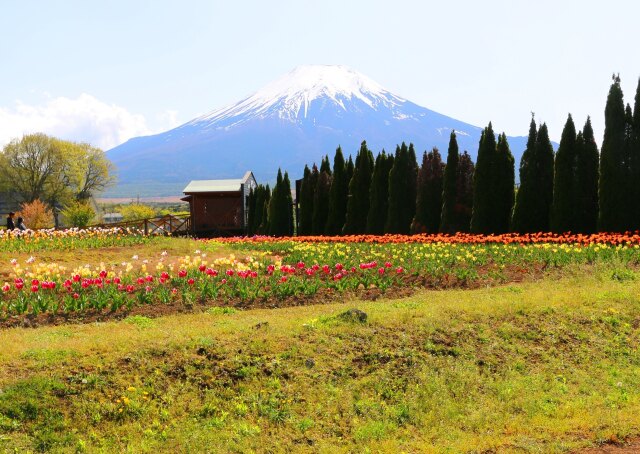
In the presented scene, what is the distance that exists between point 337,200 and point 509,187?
11710 millimetres

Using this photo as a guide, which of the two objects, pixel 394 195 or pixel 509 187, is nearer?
pixel 509 187

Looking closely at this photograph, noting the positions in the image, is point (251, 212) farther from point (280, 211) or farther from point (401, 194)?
point (401, 194)

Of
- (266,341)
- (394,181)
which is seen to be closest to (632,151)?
(394,181)

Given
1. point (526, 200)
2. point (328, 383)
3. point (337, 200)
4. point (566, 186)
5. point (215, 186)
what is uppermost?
point (215, 186)

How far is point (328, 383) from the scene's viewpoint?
25.5 ft

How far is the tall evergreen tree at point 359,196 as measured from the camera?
110 ft

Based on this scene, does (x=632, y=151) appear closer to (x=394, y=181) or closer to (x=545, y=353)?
(x=394, y=181)

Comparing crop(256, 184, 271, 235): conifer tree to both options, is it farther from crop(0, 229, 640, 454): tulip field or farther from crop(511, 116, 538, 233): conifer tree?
crop(0, 229, 640, 454): tulip field

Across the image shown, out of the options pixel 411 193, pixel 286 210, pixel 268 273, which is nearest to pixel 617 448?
pixel 268 273

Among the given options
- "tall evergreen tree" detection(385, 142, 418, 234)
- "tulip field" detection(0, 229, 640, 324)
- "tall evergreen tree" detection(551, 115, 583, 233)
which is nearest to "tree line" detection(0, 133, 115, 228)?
"tall evergreen tree" detection(385, 142, 418, 234)

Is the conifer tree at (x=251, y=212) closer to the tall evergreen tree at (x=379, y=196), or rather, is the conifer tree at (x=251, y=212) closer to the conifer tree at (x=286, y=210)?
the conifer tree at (x=286, y=210)

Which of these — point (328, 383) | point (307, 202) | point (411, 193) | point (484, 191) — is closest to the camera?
point (328, 383)

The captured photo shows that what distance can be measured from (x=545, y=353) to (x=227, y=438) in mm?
4892

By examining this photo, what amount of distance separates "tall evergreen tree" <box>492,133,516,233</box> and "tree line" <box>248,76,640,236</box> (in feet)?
0.14
